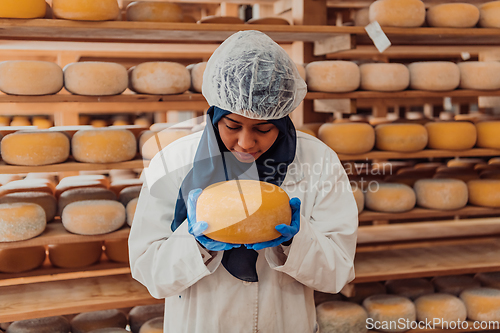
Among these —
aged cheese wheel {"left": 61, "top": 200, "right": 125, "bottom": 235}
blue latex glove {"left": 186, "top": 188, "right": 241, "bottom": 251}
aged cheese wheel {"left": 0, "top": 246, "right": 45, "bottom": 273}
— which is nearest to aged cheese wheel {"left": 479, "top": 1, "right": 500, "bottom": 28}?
blue latex glove {"left": 186, "top": 188, "right": 241, "bottom": 251}

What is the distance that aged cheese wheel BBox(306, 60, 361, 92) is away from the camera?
192 cm

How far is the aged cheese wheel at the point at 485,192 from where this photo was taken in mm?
2127

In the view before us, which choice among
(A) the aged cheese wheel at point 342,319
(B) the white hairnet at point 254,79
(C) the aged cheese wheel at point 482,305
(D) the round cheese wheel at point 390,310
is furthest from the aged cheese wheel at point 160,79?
(C) the aged cheese wheel at point 482,305

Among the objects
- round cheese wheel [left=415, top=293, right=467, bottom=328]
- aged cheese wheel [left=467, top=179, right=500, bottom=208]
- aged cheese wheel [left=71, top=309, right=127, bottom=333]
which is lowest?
round cheese wheel [left=415, top=293, right=467, bottom=328]

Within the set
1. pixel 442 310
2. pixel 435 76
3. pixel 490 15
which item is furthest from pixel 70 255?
pixel 490 15

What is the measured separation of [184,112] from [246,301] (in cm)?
163

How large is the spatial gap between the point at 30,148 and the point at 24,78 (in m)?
0.28

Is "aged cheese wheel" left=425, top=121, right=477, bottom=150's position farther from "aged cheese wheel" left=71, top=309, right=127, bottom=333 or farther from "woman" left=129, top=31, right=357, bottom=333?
"aged cheese wheel" left=71, top=309, right=127, bottom=333

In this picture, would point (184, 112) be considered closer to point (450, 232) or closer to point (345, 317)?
point (345, 317)

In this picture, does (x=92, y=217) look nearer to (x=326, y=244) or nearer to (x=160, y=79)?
(x=160, y=79)

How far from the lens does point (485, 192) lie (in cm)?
214

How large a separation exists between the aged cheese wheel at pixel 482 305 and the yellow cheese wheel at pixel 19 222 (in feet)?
6.92

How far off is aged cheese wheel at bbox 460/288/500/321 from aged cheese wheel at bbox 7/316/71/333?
200 centimetres

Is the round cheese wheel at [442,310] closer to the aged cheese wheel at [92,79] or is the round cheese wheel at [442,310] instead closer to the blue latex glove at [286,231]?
the blue latex glove at [286,231]
